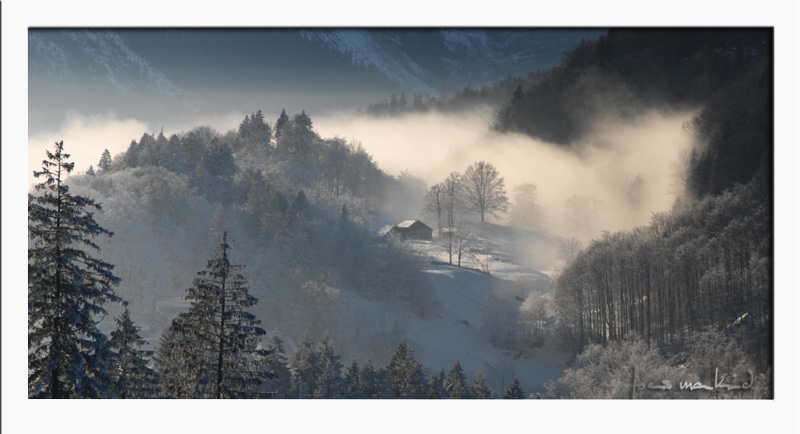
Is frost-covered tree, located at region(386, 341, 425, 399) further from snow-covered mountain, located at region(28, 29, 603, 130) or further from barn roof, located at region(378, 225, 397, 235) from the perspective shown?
barn roof, located at region(378, 225, 397, 235)

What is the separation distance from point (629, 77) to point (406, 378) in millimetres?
31144

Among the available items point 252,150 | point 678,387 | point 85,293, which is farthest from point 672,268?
point 252,150

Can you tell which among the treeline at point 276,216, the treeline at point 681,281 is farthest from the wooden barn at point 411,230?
the treeline at point 681,281

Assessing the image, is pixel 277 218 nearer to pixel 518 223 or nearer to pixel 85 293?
pixel 518 223

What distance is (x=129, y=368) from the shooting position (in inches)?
746

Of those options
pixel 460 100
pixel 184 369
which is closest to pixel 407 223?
pixel 460 100

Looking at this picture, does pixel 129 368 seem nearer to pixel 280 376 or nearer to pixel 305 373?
pixel 280 376

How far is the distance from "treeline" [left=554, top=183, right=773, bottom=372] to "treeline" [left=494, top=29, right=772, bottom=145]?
643 cm

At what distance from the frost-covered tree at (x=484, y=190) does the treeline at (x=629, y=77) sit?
7095 mm

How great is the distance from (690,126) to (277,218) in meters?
28.3

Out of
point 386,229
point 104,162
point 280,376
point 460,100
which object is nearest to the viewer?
point 280,376

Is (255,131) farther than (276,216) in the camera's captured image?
Yes
